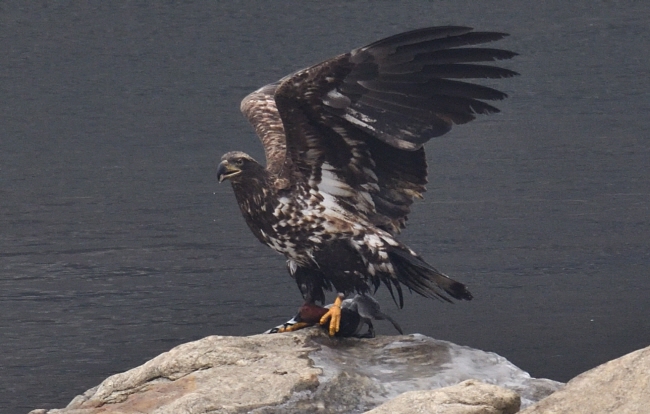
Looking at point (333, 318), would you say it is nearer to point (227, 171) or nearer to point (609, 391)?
point (227, 171)

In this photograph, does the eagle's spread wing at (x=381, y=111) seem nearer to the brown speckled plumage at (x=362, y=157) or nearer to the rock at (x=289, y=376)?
the brown speckled plumage at (x=362, y=157)

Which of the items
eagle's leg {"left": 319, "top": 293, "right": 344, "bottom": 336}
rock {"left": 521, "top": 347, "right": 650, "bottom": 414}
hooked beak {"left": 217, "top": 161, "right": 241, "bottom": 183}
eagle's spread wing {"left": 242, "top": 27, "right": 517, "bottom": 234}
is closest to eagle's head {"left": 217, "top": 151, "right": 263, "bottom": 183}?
hooked beak {"left": 217, "top": 161, "right": 241, "bottom": 183}

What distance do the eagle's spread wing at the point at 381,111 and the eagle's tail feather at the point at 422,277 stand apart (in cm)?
38

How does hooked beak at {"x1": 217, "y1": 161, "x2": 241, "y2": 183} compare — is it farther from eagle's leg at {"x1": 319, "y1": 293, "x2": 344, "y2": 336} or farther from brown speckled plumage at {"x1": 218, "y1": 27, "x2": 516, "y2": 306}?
eagle's leg at {"x1": 319, "y1": 293, "x2": 344, "y2": 336}

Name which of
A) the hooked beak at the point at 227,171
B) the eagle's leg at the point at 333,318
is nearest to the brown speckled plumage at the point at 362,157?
the hooked beak at the point at 227,171

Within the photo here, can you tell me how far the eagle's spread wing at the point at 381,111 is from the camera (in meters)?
7.45

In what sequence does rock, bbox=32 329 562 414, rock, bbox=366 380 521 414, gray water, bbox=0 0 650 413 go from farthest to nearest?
gray water, bbox=0 0 650 413
rock, bbox=32 329 562 414
rock, bbox=366 380 521 414

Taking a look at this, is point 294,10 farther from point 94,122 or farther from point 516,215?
point 516,215

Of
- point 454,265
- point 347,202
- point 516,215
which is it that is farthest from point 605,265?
point 347,202

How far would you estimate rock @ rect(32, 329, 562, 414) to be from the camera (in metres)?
6.60

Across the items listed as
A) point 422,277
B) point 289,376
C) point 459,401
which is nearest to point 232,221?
point 422,277

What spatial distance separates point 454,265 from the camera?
36.9ft

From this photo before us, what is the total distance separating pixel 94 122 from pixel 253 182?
49.1 ft

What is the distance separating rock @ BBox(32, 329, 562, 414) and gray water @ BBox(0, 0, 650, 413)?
1.43m
